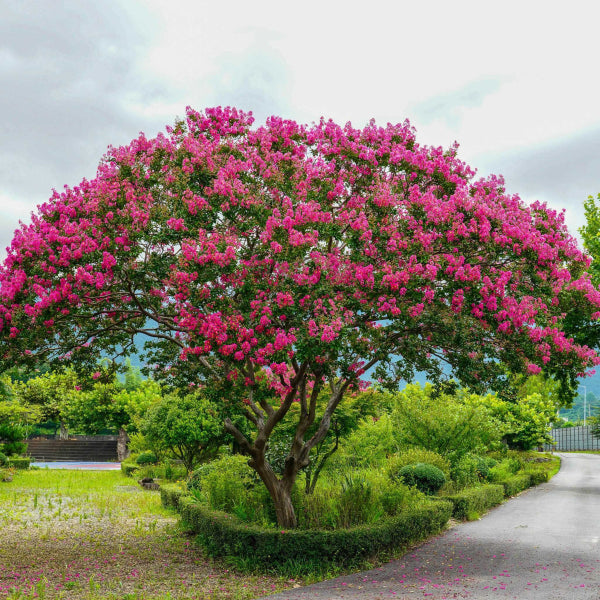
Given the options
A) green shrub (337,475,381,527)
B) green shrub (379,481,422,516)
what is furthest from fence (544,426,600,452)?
green shrub (337,475,381,527)

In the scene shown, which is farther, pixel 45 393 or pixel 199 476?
pixel 45 393

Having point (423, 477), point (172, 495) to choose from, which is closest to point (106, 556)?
point (172, 495)

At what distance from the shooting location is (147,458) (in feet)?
102

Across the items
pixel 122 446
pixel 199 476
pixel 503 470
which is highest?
pixel 199 476

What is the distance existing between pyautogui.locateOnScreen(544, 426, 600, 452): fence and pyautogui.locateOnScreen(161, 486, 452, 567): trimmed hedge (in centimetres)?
7722

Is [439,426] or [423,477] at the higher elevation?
[439,426]

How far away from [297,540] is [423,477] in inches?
262

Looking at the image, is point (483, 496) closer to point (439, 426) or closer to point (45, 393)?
point (439, 426)

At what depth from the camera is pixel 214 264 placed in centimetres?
897

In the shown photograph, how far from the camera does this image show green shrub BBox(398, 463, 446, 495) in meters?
15.7

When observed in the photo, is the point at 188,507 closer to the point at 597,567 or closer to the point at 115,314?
the point at 115,314

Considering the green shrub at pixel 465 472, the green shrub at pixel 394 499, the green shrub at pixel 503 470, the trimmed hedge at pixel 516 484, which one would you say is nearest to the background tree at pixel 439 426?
the green shrub at pixel 465 472

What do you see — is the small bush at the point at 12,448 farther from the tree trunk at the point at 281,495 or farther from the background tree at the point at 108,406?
the tree trunk at the point at 281,495

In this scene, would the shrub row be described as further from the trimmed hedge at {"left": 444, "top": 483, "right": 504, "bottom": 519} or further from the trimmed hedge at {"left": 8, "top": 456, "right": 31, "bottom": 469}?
the trimmed hedge at {"left": 8, "top": 456, "right": 31, "bottom": 469}
